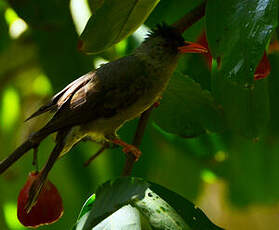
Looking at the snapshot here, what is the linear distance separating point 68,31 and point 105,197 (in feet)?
2.46

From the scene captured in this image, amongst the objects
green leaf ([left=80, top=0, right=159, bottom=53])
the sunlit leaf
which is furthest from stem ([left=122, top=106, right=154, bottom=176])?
the sunlit leaf

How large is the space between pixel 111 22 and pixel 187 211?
13.9 inches

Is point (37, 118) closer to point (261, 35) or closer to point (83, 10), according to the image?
point (261, 35)

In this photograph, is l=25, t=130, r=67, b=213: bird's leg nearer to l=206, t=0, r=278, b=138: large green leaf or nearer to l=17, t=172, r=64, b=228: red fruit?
l=17, t=172, r=64, b=228: red fruit

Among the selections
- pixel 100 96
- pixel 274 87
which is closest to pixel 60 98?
pixel 100 96

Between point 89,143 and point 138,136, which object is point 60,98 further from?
point 89,143

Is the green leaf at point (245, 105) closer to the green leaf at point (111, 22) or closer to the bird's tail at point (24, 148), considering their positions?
the green leaf at point (111, 22)

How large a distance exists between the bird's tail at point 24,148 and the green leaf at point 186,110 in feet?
1.08

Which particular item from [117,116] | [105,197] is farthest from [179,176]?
[105,197]

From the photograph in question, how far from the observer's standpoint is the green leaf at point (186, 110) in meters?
1.46

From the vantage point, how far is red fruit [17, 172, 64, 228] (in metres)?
1.36

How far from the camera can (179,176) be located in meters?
2.06

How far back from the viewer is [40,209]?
1.37 meters

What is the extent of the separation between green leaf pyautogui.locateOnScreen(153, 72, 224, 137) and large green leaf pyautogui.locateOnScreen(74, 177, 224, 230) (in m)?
0.28
